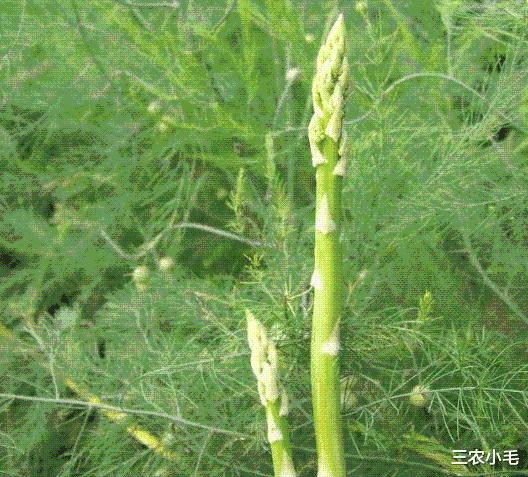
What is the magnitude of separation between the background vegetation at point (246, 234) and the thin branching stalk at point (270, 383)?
137 millimetres

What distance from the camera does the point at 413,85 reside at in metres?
0.93

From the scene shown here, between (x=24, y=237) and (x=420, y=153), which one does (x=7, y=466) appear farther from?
(x=420, y=153)

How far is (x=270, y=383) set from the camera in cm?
45

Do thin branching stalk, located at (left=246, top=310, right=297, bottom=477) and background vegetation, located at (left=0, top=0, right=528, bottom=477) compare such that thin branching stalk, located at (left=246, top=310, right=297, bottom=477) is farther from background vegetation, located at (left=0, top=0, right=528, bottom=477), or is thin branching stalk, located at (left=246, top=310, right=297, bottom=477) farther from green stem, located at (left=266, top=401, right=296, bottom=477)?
background vegetation, located at (left=0, top=0, right=528, bottom=477)

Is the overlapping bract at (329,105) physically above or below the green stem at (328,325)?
above

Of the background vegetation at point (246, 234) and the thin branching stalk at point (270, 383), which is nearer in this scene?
the thin branching stalk at point (270, 383)

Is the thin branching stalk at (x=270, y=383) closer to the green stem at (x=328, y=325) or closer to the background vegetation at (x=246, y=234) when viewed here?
the green stem at (x=328, y=325)

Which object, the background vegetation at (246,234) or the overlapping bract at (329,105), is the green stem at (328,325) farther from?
the background vegetation at (246,234)

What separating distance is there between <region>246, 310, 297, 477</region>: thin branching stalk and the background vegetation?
0.45 ft

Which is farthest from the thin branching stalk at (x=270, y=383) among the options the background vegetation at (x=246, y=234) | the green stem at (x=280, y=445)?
the background vegetation at (x=246, y=234)

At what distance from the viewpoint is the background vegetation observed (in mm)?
670

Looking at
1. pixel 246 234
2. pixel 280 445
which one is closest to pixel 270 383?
pixel 280 445

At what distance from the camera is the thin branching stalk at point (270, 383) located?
448 mm

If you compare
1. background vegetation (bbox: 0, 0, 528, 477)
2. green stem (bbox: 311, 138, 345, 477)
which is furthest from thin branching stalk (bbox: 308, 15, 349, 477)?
background vegetation (bbox: 0, 0, 528, 477)
